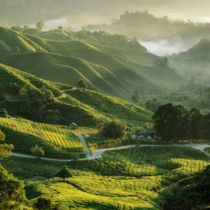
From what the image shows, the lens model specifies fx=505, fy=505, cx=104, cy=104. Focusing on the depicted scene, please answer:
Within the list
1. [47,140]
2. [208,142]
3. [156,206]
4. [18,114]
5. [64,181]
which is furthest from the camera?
[18,114]

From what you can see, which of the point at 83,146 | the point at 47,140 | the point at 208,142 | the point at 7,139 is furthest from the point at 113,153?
the point at 208,142

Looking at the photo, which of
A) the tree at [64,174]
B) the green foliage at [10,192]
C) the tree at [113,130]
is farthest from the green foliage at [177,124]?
the green foliage at [10,192]

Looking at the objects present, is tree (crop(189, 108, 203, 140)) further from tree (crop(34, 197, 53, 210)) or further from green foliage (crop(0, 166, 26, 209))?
green foliage (crop(0, 166, 26, 209))

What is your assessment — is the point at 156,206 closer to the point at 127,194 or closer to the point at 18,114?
the point at 127,194

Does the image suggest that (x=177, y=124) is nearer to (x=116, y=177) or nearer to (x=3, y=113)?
(x=116, y=177)

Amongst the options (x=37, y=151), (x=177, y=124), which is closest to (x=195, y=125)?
(x=177, y=124)

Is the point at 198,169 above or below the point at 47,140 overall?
below

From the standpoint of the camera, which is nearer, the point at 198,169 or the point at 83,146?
the point at 198,169

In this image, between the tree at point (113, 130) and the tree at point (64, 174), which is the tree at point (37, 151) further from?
the tree at point (113, 130)
